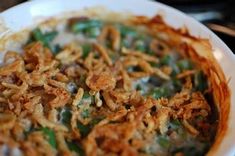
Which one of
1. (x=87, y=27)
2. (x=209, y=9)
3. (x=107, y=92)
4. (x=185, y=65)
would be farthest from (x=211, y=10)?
(x=107, y=92)

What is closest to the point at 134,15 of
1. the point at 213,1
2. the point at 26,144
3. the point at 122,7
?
the point at 122,7

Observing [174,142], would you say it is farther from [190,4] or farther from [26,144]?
[190,4]

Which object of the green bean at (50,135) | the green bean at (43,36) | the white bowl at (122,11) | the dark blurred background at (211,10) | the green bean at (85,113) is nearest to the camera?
the green bean at (50,135)

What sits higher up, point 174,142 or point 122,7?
point 122,7

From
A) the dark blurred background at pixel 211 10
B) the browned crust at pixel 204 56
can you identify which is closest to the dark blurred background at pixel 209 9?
the dark blurred background at pixel 211 10

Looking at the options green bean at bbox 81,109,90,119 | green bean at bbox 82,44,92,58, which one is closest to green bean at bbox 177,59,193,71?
green bean at bbox 82,44,92,58

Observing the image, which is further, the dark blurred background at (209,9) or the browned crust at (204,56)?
the dark blurred background at (209,9)

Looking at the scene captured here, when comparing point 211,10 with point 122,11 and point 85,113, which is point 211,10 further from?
point 85,113

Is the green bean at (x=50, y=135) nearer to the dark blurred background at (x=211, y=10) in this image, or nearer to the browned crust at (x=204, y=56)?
the browned crust at (x=204, y=56)
